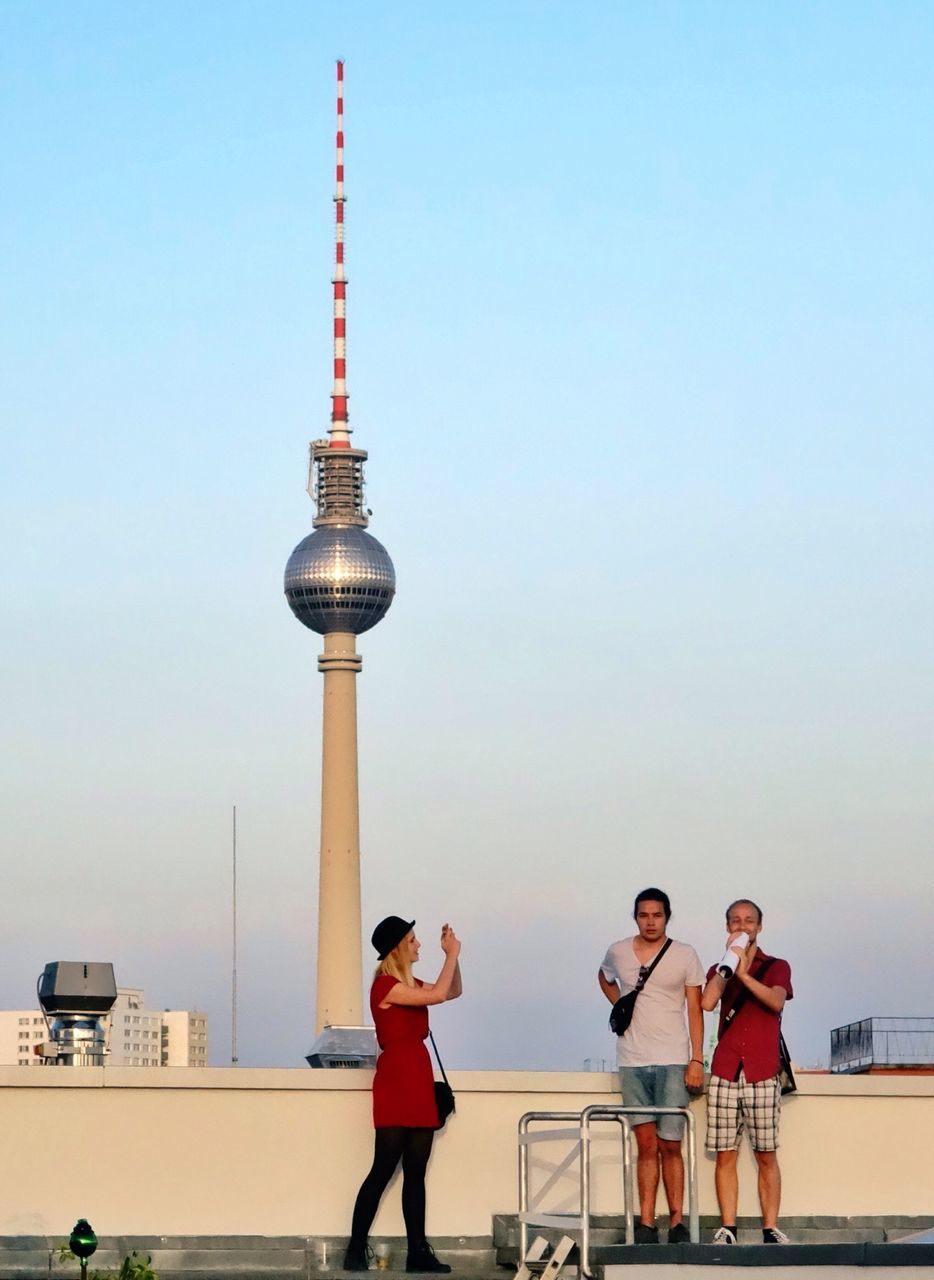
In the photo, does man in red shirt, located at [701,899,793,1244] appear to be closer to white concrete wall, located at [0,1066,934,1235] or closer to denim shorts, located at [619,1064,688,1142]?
denim shorts, located at [619,1064,688,1142]

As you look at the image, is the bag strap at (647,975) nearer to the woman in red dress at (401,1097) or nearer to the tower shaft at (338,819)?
the woman in red dress at (401,1097)

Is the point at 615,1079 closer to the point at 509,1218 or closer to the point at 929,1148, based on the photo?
the point at 509,1218

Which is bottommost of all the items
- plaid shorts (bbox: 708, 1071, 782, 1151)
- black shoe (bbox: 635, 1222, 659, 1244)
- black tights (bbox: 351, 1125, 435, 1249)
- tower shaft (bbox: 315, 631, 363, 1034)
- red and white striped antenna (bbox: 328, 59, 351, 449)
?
black shoe (bbox: 635, 1222, 659, 1244)

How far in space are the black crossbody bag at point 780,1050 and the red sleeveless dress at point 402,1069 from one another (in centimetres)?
140

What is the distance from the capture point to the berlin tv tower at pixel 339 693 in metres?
134

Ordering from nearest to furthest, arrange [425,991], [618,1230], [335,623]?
1. [425,991]
2. [618,1230]
3. [335,623]

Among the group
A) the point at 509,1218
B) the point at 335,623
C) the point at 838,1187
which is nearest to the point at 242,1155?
the point at 509,1218

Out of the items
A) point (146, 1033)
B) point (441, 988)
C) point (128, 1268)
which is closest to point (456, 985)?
point (441, 988)

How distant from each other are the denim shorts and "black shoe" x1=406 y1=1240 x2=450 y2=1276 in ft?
3.62

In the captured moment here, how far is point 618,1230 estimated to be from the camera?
34.9ft

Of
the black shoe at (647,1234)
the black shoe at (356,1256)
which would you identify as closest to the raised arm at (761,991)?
the black shoe at (647,1234)

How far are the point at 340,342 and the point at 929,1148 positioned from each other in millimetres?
131351

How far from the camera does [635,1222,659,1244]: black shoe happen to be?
10083 mm

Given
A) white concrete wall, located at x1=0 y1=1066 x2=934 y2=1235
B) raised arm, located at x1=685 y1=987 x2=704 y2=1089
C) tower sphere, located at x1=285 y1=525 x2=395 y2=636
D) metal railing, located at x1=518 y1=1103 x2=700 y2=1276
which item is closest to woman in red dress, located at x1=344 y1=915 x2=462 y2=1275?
metal railing, located at x1=518 y1=1103 x2=700 y2=1276
